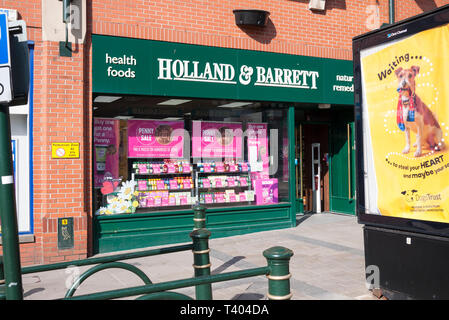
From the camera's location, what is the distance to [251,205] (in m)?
9.90

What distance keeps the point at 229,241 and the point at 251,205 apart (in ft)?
4.03

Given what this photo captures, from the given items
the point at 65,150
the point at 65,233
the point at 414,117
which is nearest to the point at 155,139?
the point at 65,150

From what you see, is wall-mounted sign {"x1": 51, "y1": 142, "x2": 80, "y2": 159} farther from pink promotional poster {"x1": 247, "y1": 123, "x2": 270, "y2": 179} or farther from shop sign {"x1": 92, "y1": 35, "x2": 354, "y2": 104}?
pink promotional poster {"x1": 247, "y1": 123, "x2": 270, "y2": 179}

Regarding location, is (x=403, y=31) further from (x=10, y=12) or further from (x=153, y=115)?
(x=10, y=12)

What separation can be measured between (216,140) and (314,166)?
12.4 feet

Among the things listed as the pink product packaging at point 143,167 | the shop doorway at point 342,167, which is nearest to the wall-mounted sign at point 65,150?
the pink product packaging at point 143,167

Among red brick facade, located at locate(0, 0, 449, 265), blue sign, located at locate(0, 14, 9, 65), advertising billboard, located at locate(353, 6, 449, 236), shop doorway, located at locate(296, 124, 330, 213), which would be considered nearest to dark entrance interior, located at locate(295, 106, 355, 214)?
shop doorway, located at locate(296, 124, 330, 213)

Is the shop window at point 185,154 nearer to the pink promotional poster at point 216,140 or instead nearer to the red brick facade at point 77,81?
the pink promotional poster at point 216,140

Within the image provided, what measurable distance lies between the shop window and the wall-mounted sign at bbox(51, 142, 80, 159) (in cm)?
61

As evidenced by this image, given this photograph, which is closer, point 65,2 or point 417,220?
point 417,220

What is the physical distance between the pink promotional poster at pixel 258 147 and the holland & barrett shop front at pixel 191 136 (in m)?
0.02

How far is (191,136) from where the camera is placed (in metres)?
9.48

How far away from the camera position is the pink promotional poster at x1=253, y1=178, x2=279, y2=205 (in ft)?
33.3
